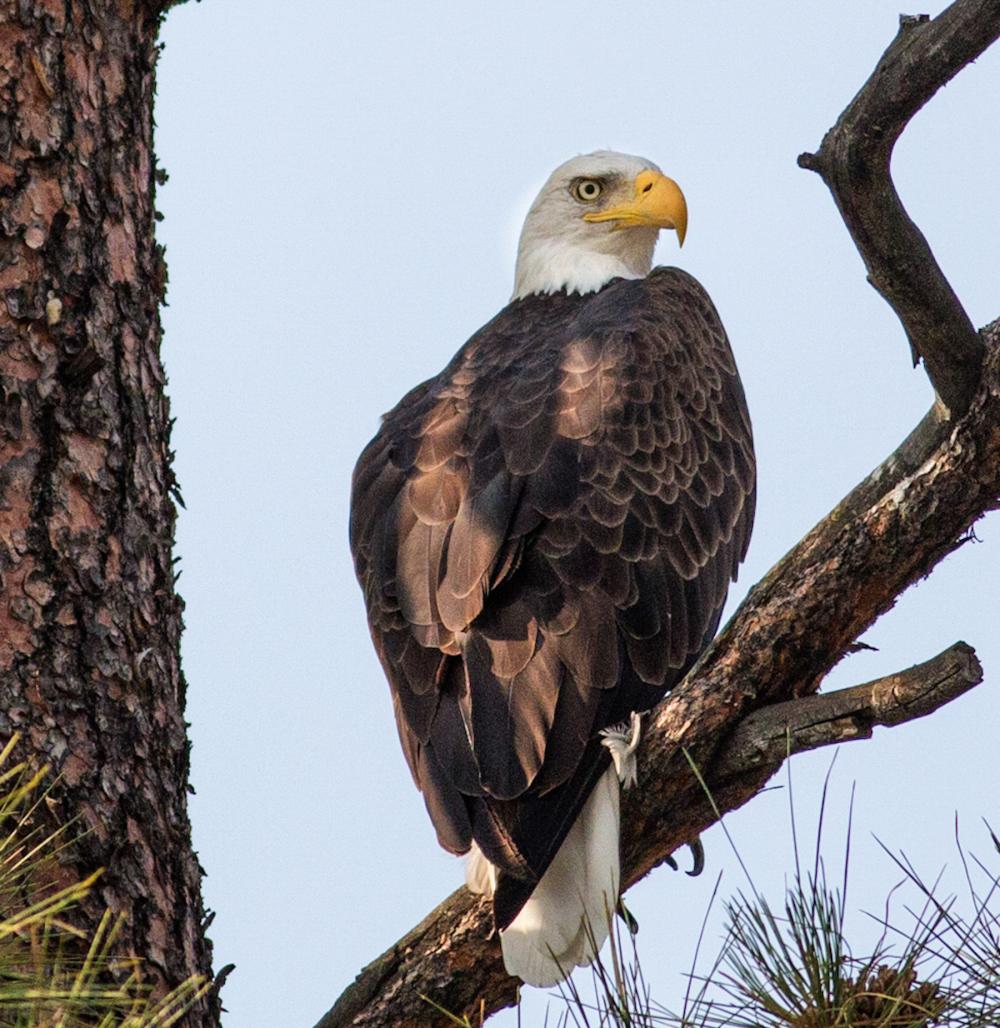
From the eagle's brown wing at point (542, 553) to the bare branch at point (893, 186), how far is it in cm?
97

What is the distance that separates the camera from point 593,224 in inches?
224

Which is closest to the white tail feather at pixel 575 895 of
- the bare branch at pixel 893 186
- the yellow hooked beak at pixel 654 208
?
the bare branch at pixel 893 186

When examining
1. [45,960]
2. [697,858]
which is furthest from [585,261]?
[45,960]

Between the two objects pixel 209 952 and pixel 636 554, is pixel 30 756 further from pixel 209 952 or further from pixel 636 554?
pixel 636 554

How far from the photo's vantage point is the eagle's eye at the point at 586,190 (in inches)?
Result: 225

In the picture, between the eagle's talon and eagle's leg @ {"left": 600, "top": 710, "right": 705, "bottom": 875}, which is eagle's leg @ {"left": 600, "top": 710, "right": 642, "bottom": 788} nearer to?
eagle's leg @ {"left": 600, "top": 710, "right": 705, "bottom": 875}

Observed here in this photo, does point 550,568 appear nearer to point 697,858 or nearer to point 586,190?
point 697,858

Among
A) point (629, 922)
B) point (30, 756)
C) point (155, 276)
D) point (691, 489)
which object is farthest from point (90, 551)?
point (691, 489)

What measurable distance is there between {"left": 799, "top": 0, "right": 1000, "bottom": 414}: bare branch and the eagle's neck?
229 centimetres

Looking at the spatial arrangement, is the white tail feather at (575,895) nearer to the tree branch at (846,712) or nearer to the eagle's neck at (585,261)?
the tree branch at (846,712)

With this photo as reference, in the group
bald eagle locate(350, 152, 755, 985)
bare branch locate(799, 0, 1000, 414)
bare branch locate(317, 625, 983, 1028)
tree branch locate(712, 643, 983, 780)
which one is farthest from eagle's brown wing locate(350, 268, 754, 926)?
bare branch locate(799, 0, 1000, 414)

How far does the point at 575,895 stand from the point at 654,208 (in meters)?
2.40

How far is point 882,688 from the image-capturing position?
3.24 metres

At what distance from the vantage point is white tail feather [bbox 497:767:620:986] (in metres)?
3.54
